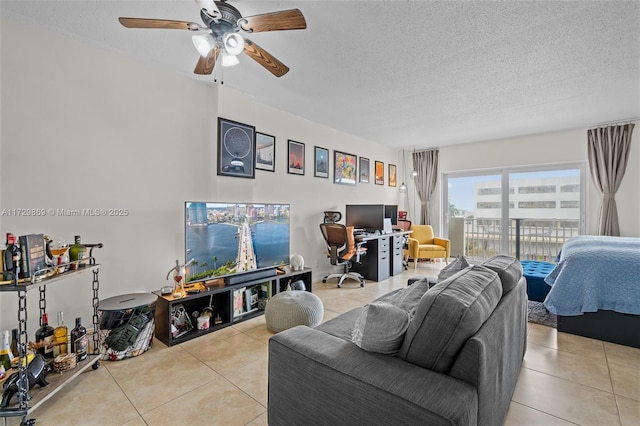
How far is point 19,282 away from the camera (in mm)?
1535

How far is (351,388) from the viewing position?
105cm

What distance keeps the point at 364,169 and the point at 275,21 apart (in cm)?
410

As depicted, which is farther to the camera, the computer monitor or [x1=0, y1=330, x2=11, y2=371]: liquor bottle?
the computer monitor

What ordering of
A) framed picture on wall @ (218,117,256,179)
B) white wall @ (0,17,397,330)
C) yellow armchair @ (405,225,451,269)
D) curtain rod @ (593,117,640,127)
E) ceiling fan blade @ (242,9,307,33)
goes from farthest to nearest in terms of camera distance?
yellow armchair @ (405,225,451,269)
curtain rod @ (593,117,640,127)
framed picture on wall @ (218,117,256,179)
white wall @ (0,17,397,330)
ceiling fan blade @ (242,9,307,33)

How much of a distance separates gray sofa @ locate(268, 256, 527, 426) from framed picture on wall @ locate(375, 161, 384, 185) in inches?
187

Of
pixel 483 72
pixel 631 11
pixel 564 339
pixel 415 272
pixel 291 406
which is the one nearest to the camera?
pixel 291 406

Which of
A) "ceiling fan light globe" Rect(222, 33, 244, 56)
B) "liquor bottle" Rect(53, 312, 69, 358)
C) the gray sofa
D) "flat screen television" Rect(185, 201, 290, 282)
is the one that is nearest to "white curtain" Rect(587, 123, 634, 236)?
the gray sofa

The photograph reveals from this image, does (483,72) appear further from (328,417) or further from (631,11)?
(328,417)

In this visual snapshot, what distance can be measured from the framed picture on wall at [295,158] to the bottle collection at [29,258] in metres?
2.74

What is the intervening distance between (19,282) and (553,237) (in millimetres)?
6916

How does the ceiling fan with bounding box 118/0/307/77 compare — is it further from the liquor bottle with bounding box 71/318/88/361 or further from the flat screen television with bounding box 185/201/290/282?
the liquor bottle with bounding box 71/318/88/361

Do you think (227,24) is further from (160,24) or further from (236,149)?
(236,149)

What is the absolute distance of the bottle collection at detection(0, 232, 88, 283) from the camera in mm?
1525

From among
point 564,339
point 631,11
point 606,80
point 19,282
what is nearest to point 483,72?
point 631,11
